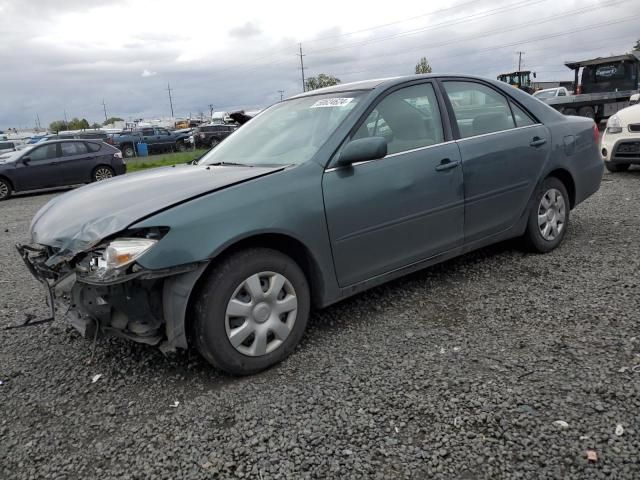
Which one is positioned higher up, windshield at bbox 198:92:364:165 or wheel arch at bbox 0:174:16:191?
windshield at bbox 198:92:364:165

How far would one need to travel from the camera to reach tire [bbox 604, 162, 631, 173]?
29.0 ft

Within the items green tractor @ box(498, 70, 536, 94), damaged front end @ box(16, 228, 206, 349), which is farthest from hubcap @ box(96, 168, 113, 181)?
green tractor @ box(498, 70, 536, 94)

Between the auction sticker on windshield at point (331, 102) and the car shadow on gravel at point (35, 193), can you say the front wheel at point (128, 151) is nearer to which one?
the car shadow on gravel at point (35, 193)

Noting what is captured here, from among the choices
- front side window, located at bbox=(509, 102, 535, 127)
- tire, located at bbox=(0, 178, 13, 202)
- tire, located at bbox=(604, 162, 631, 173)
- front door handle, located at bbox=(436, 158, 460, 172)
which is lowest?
tire, located at bbox=(604, 162, 631, 173)

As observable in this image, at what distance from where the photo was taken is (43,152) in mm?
13688

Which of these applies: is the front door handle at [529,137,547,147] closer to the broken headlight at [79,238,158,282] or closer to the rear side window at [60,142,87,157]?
the broken headlight at [79,238,158,282]

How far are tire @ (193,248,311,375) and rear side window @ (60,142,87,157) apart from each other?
12.9 meters

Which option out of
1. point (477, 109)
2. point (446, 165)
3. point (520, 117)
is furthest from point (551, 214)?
point (446, 165)

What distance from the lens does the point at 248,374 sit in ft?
9.61

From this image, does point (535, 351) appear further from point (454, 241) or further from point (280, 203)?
point (280, 203)

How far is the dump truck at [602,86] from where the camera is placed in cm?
1809

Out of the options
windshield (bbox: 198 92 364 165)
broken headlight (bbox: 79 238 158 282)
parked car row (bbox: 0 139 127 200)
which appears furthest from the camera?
parked car row (bbox: 0 139 127 200)

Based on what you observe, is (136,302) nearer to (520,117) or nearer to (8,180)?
(520,117)

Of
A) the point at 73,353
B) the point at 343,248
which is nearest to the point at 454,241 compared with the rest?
the point at 343,248
